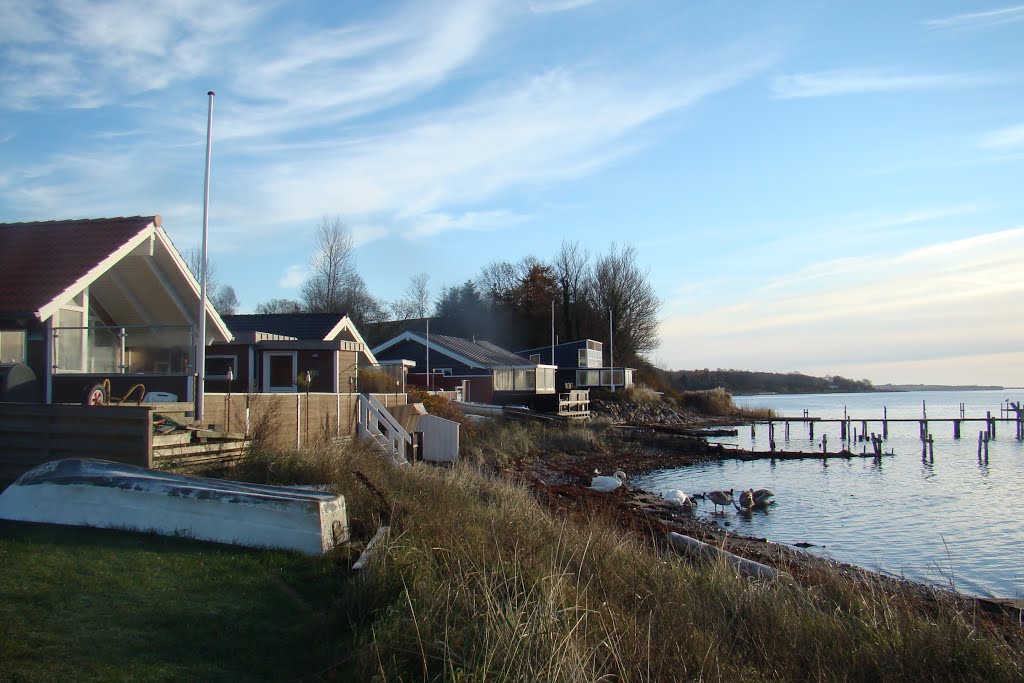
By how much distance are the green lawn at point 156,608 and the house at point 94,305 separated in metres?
6.87

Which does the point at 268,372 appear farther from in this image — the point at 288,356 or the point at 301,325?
the point at 301,325

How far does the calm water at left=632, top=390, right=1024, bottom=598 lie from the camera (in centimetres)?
1750

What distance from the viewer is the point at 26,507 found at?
30.8 ft

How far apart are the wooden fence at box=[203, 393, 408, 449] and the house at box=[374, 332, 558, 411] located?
27101 mm

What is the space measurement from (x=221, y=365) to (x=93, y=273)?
13.2 m

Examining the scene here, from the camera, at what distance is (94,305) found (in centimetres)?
1897

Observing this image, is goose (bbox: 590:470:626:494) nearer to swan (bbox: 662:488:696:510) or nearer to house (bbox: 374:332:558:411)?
swan (bbox: 662:488:696:510)

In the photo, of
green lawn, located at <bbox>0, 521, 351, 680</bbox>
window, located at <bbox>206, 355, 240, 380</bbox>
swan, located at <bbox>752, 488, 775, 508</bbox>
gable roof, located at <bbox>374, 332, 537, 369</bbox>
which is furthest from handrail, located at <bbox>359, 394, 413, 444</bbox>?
gable roof, located at <bbox>374, 332, 537, 369</bbox>

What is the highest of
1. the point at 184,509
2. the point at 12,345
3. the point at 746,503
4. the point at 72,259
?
the point at 72,259

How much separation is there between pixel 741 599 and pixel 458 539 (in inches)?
128

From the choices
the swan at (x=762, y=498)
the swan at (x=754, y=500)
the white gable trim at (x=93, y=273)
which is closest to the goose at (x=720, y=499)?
the swan at (x=754, y=500)

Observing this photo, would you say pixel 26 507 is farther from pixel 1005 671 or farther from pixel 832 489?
pixel 832 489

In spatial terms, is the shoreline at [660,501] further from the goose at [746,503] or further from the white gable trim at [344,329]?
the white gable trim at [344,329]

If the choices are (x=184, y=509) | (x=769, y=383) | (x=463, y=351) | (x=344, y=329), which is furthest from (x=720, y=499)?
(x=769, y=383)
